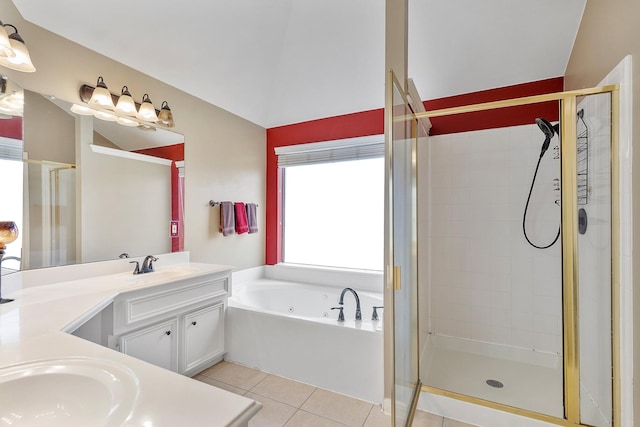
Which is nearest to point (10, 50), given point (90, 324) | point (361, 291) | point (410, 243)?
point (90, 324)

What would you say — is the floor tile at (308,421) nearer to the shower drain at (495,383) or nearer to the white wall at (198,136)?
the shower drain at (495,383)

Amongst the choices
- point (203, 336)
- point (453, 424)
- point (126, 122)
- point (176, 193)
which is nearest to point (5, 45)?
point (126, 122)

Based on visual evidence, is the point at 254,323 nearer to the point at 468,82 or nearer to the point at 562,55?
the point at 468,82

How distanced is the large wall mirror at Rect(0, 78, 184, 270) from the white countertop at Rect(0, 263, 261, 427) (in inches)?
12.8

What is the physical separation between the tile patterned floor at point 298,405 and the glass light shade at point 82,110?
2.04 meters

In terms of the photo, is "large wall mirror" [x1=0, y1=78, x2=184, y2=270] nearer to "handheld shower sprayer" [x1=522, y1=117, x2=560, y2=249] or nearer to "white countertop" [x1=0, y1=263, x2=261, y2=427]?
"white countertop" [x1=0, y1=263, x2=261, y2=427]

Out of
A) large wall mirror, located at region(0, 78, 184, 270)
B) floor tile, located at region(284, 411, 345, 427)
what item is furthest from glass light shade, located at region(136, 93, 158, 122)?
floor tile, located at region(284, 411, 345, 427)

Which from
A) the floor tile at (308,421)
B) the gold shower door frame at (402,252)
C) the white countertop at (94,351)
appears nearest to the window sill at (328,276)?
the gold shower door frame at (402,252)

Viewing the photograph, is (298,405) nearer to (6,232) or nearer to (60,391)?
(60,391)

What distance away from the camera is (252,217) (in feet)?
11.1

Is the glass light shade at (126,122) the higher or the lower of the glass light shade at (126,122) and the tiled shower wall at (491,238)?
the higher

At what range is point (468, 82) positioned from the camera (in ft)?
8.55

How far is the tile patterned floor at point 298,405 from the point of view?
1.80m

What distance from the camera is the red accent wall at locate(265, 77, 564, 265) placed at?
97.5 inches
